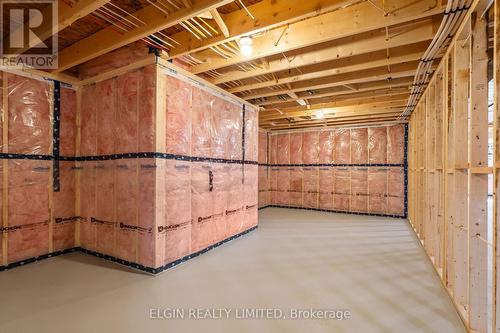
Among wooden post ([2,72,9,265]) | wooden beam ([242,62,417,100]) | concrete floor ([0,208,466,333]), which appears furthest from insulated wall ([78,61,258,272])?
wooden beam ([242,62,417,100])

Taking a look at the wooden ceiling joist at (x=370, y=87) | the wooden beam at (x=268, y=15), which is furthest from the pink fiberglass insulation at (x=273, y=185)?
the wooden beam at (x=268, y=15)

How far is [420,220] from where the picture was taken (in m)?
4.63

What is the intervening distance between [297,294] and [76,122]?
4071 mm

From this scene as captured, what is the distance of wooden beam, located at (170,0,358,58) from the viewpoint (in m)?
2.16

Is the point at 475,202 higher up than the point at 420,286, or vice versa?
the point at 475,202

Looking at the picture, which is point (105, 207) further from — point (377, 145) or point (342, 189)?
point (377, 145)

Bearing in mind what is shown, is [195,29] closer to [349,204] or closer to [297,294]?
[297,294]

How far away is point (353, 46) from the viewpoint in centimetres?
294

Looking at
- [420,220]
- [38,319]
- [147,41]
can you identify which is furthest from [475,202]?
[38,319]

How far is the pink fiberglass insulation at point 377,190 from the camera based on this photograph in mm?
6812

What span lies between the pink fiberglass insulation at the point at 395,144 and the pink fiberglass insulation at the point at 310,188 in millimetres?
2106

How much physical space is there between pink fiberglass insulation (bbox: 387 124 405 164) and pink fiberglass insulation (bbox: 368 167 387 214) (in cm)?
39

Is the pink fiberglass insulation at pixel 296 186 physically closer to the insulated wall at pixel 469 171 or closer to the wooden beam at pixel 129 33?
the insulated wall at pixel 469 171

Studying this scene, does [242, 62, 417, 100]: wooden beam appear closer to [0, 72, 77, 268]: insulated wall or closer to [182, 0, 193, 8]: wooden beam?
[182, 0, 193, 8]: wooden beam
